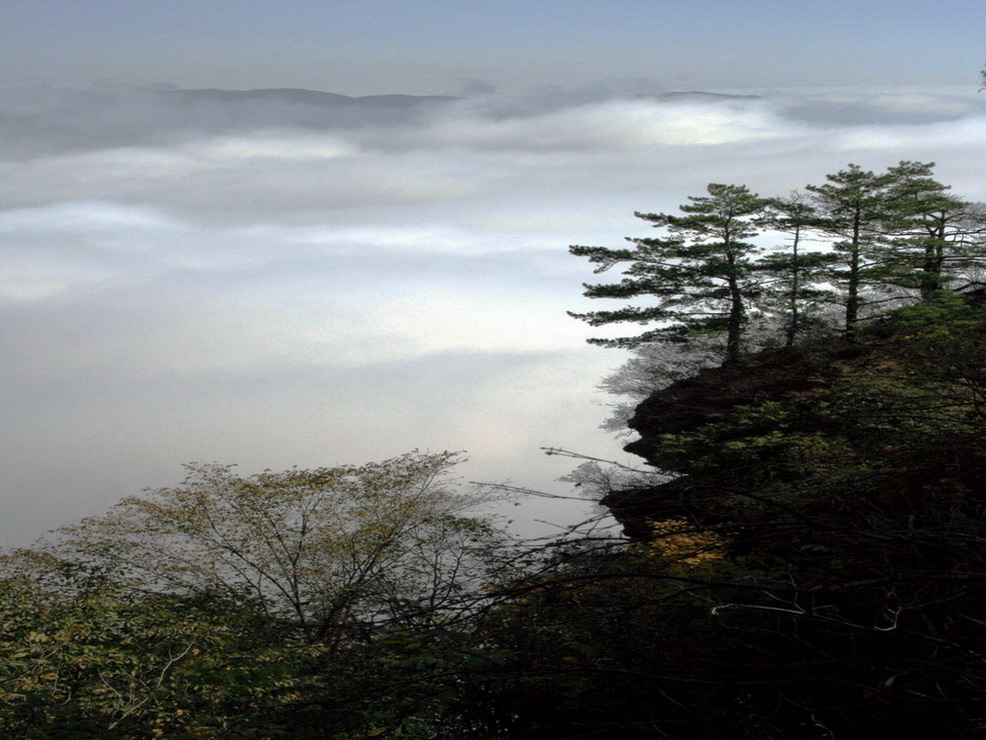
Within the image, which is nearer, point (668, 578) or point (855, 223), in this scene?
point (668, 578)

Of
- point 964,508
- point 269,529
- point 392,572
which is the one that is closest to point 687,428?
point 392,572

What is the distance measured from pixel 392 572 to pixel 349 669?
748 cm

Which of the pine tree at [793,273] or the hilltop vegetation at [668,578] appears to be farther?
→ the pine tree at [793,273]

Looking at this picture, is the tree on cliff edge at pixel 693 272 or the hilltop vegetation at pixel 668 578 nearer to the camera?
the hilltop vegetation at pixel 668 578

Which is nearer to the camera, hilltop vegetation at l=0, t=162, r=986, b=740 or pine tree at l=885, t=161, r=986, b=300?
hilltop vegetation at l=0, t=162, r=986, b=740

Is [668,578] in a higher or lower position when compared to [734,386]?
higher

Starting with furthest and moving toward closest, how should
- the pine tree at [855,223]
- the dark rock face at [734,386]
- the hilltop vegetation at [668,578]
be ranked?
the pine tree at [855,223]
the dark rock face at [734,386]
the hilltop vegetation at [668,578]

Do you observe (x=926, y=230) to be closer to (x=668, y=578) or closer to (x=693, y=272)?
(x=693, y=272)

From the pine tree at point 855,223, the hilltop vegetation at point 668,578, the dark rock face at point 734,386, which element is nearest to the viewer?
the hilltop vegetation at point 668,578


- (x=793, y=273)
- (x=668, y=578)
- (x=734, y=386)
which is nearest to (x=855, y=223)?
(x=793, y=273)

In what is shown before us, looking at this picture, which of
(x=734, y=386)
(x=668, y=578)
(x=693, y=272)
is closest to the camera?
(x=668, y=578)

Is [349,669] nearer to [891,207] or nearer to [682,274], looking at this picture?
[682,274]

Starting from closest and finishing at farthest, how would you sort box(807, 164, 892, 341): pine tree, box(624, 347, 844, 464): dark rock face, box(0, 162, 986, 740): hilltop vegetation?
box(0, 162, 986, 740): hilltop vegetation, box(624, 347, 844, 464): dark rock face, box(807, 164, 892, 341): pine tree

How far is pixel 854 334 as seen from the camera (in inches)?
1054
